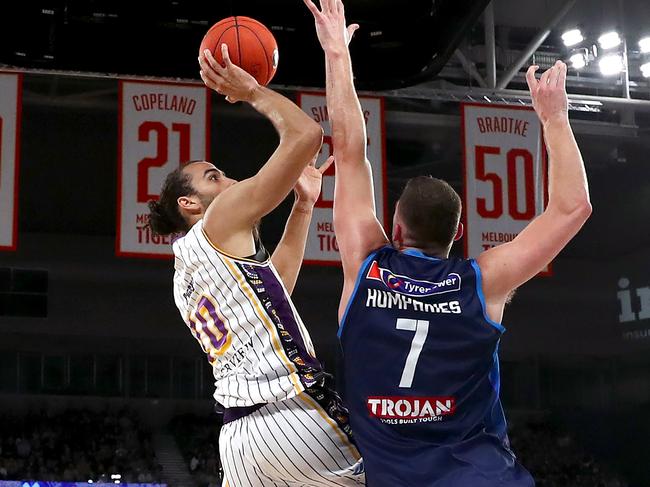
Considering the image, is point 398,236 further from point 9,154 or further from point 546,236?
point 9,154

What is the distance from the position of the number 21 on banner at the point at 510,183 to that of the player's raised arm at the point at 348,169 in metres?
9.32

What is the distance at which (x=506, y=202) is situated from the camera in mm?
13102

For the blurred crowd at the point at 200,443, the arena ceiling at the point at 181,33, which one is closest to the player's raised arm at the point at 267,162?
the arena ceiling at the point at 181,33

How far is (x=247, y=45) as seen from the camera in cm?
489

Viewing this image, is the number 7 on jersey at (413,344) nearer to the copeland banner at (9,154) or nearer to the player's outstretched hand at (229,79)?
the player's outstretched hand at (229,79)

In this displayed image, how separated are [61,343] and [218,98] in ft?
34.5

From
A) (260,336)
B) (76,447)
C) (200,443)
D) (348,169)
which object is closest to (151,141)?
(260,336)

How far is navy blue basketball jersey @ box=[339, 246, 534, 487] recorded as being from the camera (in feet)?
11.7

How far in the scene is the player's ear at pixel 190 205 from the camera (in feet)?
15.0

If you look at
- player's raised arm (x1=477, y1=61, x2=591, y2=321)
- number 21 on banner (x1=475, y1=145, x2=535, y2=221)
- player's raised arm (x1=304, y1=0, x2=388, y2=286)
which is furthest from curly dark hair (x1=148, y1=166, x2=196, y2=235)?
number 21 on banner (x1=475, y1=145, x2=535, y2=221)

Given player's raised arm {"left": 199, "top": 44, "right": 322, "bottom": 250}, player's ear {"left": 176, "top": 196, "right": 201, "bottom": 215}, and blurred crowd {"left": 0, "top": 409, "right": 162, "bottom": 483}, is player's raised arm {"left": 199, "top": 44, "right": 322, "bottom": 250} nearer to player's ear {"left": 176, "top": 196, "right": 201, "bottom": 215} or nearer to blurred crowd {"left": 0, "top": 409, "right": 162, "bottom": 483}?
player's ear {"left": 176, "top": 196, "right": 201, "bottom": 215}

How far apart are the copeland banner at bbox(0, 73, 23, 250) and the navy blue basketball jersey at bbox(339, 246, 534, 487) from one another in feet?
29.9

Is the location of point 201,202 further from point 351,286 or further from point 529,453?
point 529,453

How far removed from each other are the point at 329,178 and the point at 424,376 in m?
9.21
